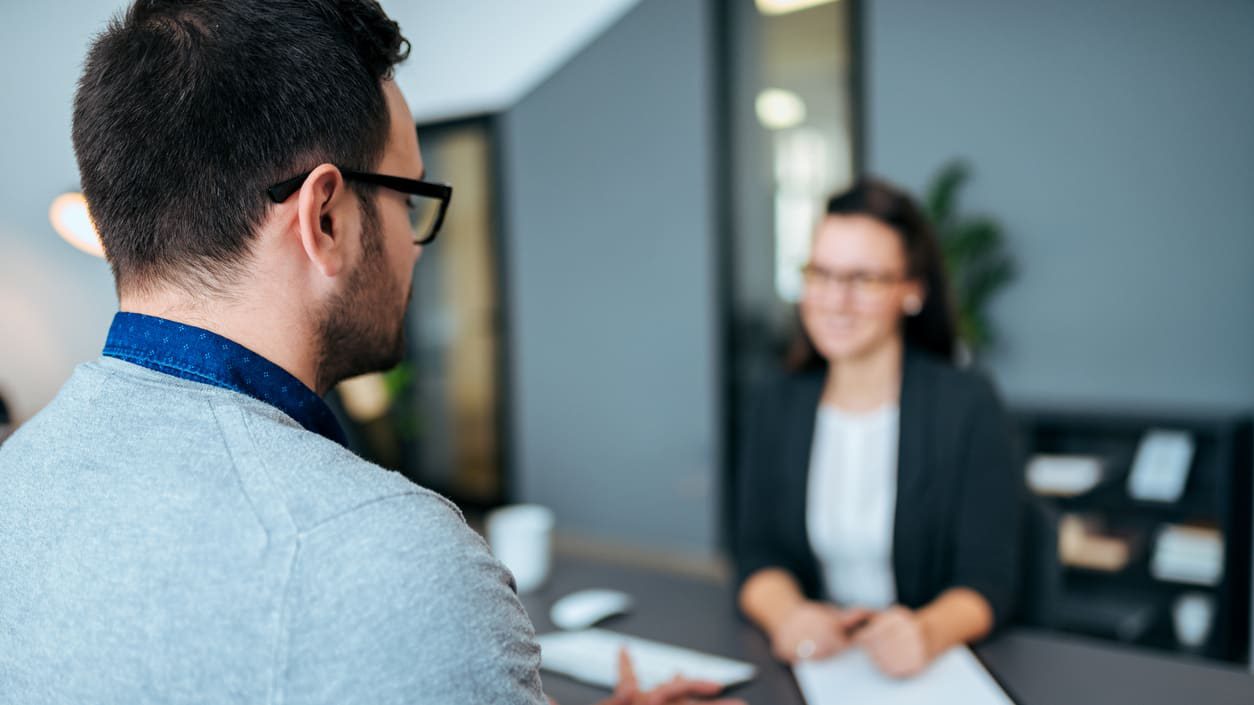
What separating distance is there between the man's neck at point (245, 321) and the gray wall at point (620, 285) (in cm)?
335

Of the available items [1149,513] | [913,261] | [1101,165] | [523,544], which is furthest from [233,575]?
[1101,165]

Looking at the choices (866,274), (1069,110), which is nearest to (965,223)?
(1069,110)

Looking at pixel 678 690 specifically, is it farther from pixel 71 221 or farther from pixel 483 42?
pixel 483 42

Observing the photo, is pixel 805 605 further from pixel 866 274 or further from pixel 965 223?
pixel 965 223

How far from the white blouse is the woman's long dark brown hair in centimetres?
18

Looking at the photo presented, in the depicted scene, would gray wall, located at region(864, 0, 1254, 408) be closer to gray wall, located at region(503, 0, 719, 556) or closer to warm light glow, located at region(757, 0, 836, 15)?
warm light glow, located at region(757, 0, 836, 15)

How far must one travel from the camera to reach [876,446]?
1.75 m

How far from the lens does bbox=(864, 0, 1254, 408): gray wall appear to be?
2.87 m

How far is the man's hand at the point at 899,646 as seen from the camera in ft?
3.69

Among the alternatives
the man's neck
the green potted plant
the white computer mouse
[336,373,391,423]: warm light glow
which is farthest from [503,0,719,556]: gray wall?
the man's neck

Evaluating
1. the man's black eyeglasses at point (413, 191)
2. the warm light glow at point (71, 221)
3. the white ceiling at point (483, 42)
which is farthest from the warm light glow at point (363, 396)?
the man's black eyeglasses at point (413, 191)

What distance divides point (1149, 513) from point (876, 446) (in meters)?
1.63

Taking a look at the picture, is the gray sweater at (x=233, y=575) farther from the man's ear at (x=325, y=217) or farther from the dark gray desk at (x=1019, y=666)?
the dark gray desk at (x=1019, y=666)

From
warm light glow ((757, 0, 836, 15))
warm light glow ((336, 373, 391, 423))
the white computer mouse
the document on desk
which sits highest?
warm light glow ((757, 0, 836, 15))
